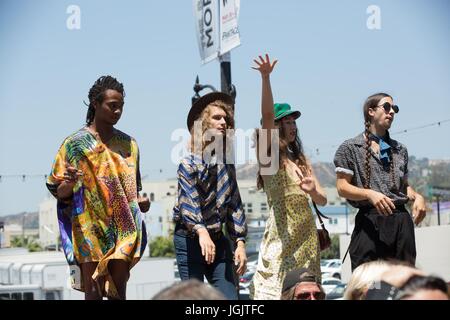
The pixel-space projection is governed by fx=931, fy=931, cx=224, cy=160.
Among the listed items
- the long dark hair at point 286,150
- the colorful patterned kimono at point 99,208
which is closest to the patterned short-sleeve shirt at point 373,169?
the long dark hair at point 286,150

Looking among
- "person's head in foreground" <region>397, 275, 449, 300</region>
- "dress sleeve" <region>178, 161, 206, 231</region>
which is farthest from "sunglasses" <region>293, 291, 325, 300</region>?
"person's head in foreground" <region>397, 275, 449, 300</region>

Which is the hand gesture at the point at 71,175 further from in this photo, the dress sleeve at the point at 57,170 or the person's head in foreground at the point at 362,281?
the person's head in foreground at the point at 362,281

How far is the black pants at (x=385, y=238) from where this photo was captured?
5.88 metres

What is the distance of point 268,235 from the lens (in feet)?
19.7

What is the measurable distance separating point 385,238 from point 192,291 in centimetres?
345

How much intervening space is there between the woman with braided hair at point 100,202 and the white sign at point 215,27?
16.3ft

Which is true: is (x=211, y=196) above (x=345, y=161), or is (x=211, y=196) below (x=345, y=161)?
below

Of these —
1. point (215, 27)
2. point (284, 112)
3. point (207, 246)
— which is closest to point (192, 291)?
point (207, 246)

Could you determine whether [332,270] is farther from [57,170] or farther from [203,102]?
[57,170]

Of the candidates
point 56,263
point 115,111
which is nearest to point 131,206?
point 115,111

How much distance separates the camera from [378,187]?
237 inches

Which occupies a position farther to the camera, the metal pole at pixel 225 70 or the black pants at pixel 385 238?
the metal pole at pixel 225 70

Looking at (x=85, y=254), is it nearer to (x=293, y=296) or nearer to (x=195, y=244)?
(x=195, y=244)
